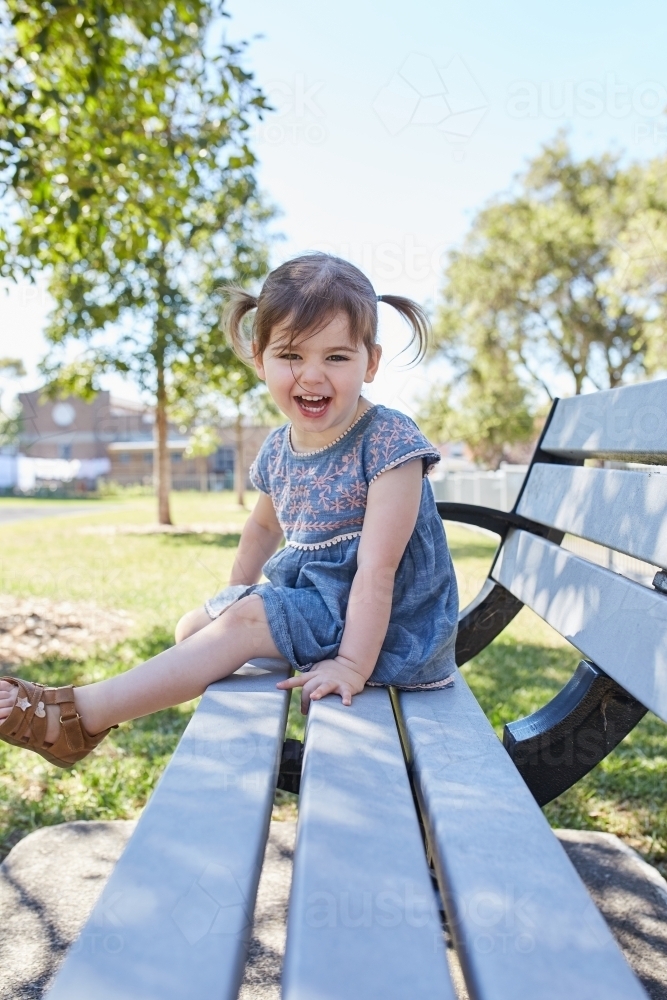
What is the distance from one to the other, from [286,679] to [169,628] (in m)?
3.66

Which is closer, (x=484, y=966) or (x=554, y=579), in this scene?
(x=484, y=966)

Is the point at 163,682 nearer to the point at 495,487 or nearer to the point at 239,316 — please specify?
the point at 239,316

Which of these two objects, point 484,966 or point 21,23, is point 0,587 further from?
point 484,966

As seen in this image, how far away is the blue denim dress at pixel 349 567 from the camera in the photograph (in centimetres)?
169

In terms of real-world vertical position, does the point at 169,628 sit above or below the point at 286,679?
below

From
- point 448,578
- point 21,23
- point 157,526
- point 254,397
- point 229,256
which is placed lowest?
point 157,526

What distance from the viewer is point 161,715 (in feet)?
11.3

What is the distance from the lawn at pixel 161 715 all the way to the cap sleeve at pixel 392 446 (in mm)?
1272

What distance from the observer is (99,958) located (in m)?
0.74

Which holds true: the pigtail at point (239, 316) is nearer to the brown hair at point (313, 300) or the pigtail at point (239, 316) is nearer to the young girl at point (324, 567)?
the young girl at point (324, 567)

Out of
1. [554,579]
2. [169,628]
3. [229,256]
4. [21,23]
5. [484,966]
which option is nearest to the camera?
[484,966]

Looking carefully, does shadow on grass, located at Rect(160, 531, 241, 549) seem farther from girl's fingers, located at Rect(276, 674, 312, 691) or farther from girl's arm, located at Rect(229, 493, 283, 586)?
girl's fingers, located at Rect(276, 674, 312, 691)

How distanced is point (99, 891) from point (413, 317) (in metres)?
1.56

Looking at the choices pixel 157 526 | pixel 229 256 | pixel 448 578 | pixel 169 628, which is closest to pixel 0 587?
pixel 169 628
